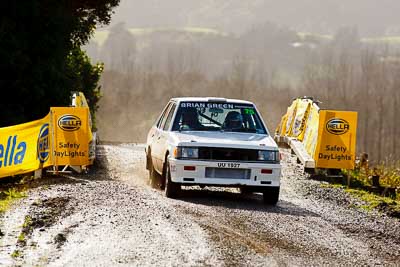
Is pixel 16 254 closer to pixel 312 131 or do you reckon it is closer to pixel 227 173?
pixel 227 173

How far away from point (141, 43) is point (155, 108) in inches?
1164

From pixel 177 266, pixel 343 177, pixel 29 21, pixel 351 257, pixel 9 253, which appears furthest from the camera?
pixel 29 21

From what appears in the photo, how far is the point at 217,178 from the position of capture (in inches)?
526

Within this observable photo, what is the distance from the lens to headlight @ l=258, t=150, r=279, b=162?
1351 centimetres

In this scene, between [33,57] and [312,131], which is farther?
[33,57]

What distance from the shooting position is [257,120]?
14930mm

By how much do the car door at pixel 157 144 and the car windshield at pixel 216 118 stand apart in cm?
68

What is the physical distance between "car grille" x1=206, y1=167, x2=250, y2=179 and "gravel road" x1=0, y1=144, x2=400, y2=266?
0.43m

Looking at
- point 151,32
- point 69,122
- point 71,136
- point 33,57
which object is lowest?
point 71,136

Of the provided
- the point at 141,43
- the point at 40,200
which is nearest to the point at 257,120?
the point at 40,200

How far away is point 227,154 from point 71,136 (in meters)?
4.42

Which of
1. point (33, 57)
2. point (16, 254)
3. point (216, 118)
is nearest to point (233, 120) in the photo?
point (216, 118)

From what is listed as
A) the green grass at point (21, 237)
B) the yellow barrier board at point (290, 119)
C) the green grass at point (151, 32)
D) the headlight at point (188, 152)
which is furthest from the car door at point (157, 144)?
the green grass at point (151, 32)

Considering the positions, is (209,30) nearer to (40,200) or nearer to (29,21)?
(29,21)
